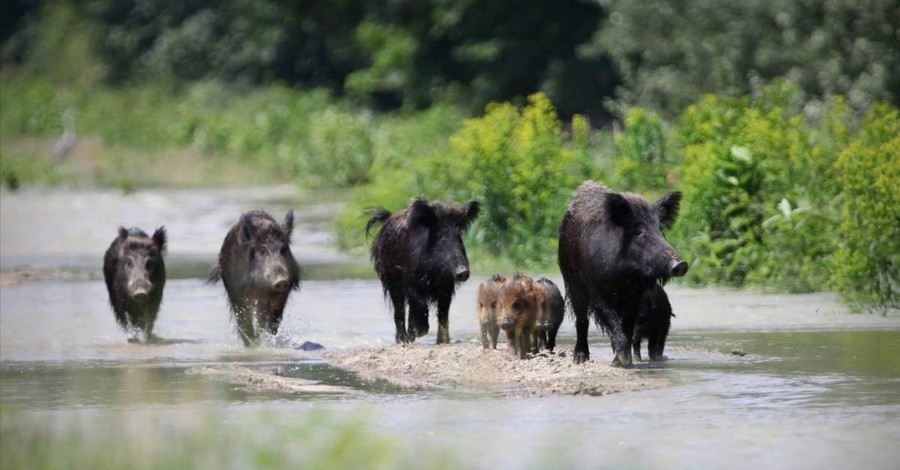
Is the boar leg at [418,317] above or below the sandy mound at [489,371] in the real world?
above

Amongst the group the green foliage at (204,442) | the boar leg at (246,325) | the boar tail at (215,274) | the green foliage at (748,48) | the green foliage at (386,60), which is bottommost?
the green foliage at (204,442)

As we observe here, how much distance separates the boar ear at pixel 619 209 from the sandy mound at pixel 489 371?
3.50 ft

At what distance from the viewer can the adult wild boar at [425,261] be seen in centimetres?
1548

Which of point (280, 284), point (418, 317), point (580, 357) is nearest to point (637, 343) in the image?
point (580, 357)

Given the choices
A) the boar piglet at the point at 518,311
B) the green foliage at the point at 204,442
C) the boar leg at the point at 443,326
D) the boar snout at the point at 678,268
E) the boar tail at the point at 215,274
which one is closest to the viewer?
the green foliage at the point at 204,442

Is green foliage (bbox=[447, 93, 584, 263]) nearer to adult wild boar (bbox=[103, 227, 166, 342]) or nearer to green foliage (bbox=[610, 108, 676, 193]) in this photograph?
green foliage (bbox=[610, 108, 676, 193])

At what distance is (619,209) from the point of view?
13.4 metres

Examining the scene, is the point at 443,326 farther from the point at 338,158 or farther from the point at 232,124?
the point at 232,124

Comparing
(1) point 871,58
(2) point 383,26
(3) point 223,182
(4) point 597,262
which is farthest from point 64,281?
(2) point 383,26

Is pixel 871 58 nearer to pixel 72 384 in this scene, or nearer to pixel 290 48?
pixel 72 384

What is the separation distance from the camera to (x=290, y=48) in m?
63.8

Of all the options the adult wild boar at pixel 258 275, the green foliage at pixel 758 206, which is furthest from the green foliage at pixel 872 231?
the adult wild boar at pixel 258 275

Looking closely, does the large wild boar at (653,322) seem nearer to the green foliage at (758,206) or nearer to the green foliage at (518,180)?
the green foliage at (758,206)

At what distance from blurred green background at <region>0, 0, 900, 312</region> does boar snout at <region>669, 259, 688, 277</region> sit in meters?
4.59
